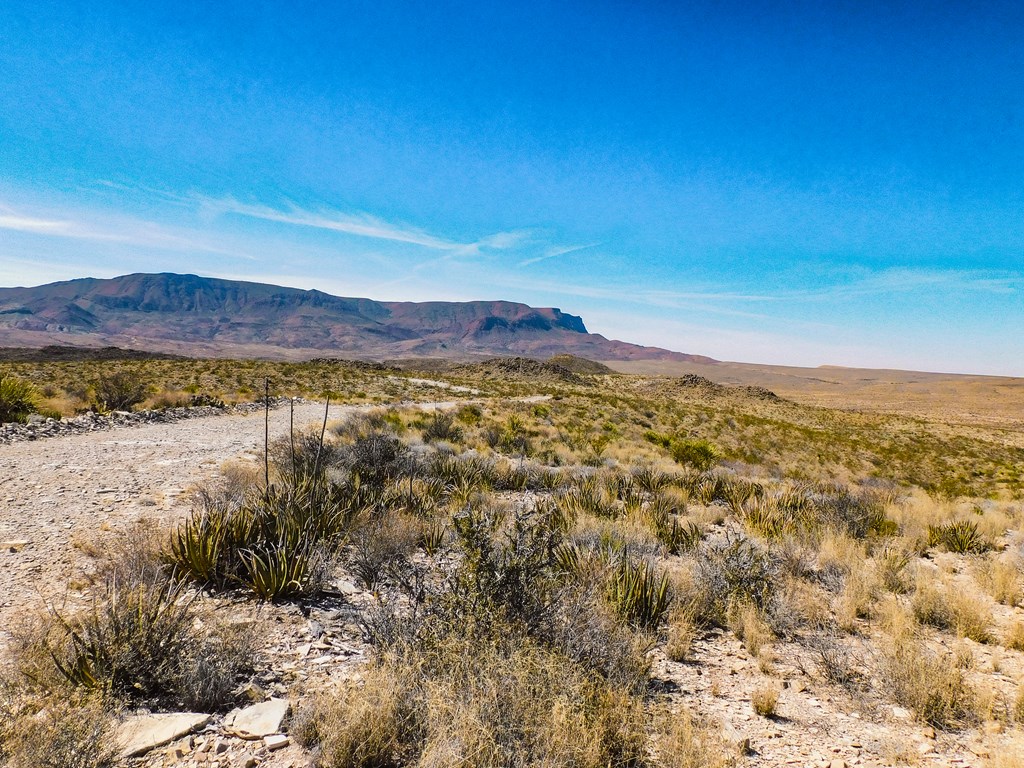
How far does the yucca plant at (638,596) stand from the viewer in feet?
14.4

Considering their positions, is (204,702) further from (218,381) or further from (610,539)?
(218,381)

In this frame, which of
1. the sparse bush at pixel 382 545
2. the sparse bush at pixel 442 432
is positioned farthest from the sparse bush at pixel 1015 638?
the sparse bush at pixel 442 432

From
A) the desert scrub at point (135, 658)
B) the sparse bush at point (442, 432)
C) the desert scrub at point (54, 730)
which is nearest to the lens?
the desert scrub at point (54, 730)

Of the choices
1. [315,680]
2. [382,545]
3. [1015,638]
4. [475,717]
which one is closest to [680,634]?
[475,717]

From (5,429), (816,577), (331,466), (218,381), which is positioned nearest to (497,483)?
(331,466)

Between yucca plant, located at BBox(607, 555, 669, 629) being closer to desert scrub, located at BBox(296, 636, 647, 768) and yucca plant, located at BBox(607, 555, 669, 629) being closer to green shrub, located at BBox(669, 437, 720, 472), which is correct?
desert scrub, located at BBox(296, 636, 647, 768)

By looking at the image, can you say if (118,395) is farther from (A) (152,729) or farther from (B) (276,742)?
(B) (276,742)

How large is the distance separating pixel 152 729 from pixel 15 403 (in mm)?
13967

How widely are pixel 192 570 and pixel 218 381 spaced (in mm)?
27097

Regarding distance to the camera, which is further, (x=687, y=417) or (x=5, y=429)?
(x=687, y=417)

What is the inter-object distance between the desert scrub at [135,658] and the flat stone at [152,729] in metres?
0.14

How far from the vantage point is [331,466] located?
338 inches

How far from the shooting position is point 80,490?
6.70 metres

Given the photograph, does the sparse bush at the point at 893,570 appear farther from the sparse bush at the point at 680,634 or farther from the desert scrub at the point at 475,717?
the desert scrub at the point at 475,717
